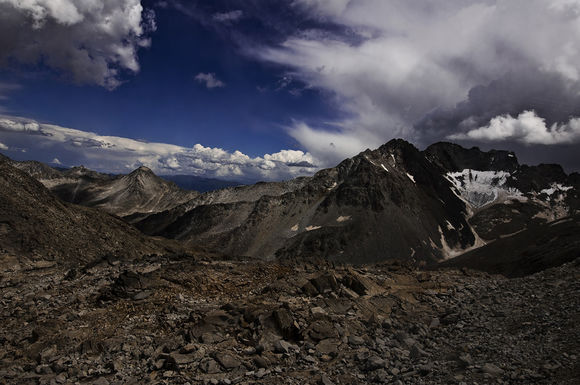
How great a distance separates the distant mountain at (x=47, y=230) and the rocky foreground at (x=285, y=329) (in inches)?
643

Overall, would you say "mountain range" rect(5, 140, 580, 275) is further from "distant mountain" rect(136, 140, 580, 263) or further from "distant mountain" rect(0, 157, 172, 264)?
"distant mountain" rect(0, 157, 172, 264)

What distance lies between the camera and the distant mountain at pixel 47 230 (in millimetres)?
38656

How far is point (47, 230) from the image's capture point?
43688 millimetres

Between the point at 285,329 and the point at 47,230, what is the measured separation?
4125 cm

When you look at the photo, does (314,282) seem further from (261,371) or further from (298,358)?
(261,371)

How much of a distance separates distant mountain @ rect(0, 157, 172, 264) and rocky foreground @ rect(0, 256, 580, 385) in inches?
643

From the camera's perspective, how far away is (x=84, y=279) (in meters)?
23.4

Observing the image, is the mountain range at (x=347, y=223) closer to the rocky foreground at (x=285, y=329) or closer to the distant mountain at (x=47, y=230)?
the distant mountain at (x=47, y=230)

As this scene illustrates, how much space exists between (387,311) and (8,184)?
175ft

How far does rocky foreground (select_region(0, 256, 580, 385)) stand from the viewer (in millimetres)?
12727

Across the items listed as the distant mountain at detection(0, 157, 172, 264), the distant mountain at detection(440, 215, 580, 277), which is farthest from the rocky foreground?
the distant mountain at detection(440, 215, 580, 277)

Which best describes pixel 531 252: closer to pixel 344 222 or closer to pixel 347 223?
pixel 347 223

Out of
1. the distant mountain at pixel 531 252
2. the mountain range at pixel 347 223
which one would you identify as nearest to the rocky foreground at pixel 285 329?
the distant mountain at pixel 531 252

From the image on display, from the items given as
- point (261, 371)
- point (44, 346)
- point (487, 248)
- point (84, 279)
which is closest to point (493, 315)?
point (261, 371)
